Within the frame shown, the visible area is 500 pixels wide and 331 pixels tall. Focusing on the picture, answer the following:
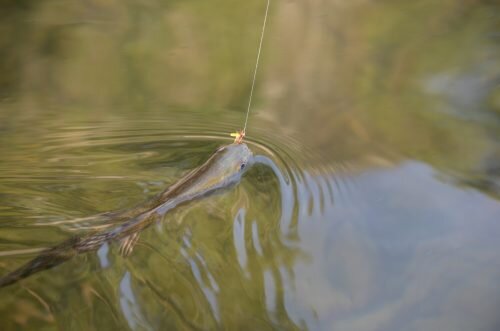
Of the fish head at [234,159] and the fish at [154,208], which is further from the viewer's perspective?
the fish head at [234,159]

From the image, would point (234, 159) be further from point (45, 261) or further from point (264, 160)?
point (45, 261)

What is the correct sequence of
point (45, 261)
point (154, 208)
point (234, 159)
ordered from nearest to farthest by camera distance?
point (45, 261), point (154, 208), point (234, 159)

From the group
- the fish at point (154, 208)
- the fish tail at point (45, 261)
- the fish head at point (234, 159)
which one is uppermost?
the fish head at point (234, 159)

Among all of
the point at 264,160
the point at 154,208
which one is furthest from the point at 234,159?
the point at 154,208

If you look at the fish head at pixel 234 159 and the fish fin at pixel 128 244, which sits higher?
the fish head at pixel 234 159

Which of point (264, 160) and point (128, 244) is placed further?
point (264, 160)

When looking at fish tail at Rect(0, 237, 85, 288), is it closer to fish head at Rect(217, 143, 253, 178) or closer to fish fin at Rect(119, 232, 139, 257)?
fish fin at Rect(119, 232, 139, 257)

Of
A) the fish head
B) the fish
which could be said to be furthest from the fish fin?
the fish head

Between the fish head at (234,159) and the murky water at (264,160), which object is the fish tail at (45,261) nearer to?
the murky water at (264,160)

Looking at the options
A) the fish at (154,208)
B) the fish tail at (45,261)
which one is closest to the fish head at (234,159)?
the fish at (154,208)
